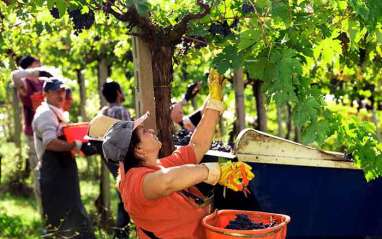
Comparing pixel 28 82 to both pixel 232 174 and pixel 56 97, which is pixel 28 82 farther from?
pixel 232 174

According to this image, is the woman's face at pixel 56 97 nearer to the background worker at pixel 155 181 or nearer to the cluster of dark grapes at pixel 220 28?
the cluster of dark grapes at pixel 220 28

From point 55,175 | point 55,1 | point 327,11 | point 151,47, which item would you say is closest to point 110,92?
point 55,175

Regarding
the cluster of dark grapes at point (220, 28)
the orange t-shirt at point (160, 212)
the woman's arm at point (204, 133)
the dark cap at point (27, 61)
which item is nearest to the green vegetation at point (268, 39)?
the cluster of dark grapes at point (220, 28)

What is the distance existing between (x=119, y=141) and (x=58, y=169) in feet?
9.29

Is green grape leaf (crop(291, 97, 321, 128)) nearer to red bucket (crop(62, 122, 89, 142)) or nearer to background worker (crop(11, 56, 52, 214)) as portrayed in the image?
red bucket (crop(62, 122, 89, 142))

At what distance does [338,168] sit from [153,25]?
6.39 feet

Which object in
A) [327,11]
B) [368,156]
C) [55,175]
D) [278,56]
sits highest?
[327,11]

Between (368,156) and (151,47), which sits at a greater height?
(151,47)

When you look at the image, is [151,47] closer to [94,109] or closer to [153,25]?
[153,25]

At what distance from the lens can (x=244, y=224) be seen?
367 centimetres

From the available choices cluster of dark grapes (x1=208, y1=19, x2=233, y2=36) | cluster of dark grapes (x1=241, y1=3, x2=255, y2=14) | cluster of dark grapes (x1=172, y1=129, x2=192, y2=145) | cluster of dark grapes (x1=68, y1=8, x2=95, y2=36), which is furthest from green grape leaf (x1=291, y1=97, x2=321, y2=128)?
cluster of dark grapes (x1=172, y1=129, x2=192, y2=145)

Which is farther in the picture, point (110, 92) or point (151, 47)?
point (110, 92)

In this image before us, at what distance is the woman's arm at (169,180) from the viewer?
3420mm

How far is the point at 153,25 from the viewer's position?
171 inches
